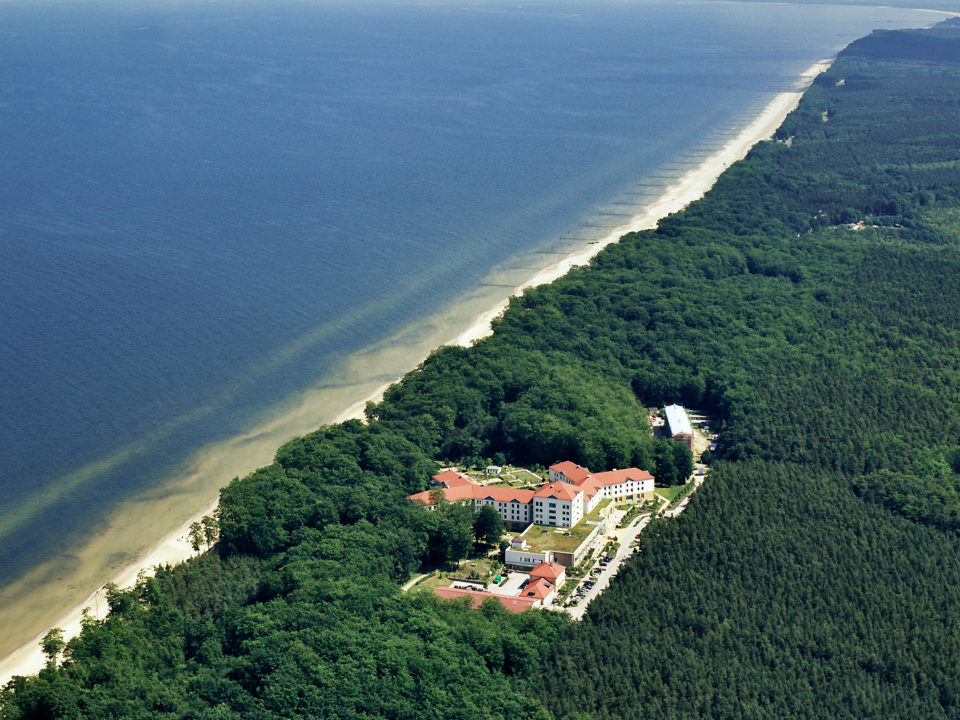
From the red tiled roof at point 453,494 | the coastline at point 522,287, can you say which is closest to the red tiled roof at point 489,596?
the red tiled roof at point 453,494

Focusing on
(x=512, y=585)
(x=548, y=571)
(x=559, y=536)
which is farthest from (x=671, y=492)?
(x=512, y=585)

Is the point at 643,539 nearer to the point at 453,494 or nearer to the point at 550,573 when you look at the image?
the point at 550,573

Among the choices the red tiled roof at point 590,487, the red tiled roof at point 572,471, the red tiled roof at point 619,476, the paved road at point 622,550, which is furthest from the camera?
the red tiled roof at point 619,476

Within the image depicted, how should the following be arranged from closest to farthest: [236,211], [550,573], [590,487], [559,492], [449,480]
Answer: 1. [550,573]
2. [559,492]
3. [590,487]
4. [449,480]
5. [236,211]

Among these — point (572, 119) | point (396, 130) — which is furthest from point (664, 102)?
point (396, 130)

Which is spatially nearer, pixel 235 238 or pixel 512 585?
pixel 512 585

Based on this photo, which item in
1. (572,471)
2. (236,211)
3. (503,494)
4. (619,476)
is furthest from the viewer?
(236,211)

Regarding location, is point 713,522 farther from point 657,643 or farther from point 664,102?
point 664,102

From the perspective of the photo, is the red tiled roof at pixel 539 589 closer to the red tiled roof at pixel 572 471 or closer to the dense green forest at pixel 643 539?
the dense green forest at pixel 643 539
